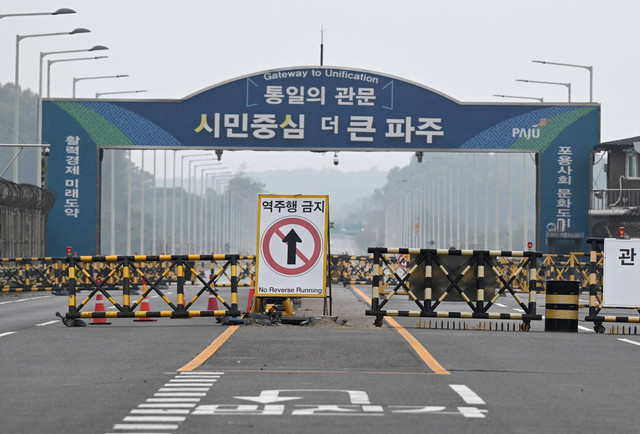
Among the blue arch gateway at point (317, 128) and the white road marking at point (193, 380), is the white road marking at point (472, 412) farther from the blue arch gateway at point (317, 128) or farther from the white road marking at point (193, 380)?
the blue arch gateway at point (317, 128)

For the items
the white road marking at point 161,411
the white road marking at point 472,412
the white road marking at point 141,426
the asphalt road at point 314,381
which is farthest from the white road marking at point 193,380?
the white road marking at point 141,426

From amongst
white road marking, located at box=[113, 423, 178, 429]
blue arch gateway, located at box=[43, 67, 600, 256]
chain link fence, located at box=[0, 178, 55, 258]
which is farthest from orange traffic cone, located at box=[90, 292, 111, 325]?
blue arch gateway, located at box=[43, 67, 600, 256]

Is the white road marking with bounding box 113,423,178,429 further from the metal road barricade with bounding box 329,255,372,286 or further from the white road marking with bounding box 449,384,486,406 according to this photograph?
the metal road barricade with bounding box 329,255,372,286

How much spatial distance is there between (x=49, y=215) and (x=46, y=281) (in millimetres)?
6564

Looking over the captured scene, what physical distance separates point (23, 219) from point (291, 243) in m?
28.9

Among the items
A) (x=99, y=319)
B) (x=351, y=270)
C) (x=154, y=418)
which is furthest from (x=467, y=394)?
(x=351, y=270)

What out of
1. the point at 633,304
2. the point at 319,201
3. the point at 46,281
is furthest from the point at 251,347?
the point at 46,281

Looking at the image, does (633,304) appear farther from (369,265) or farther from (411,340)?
(369,265)

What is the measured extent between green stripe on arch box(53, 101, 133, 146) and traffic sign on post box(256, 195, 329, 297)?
2687cm

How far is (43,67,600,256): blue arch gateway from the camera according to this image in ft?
152

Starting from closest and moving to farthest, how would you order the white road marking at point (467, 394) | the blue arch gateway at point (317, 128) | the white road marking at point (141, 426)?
the white road marking at point (141, 426) → the white road marking at point (467, 394) → the blue arch gateway at point (317, 128)

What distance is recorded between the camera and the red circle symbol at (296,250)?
813 inches

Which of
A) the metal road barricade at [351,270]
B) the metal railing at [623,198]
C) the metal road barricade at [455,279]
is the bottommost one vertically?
the metal road barricade at [351,270]

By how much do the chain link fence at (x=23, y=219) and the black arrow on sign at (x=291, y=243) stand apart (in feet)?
78.2
